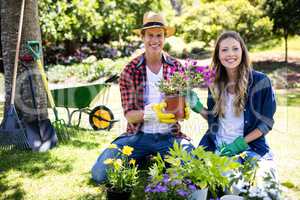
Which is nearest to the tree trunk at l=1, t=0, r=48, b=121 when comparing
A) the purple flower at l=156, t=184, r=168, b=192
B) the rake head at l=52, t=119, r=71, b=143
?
the rake head at l=52, t=119, r=71, b=143

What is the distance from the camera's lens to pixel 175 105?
2.74 metres

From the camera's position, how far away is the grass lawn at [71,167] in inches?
116

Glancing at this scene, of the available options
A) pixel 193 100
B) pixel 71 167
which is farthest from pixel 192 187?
pixel 71 167

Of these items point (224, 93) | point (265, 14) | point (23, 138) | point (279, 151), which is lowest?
point (279, 151)

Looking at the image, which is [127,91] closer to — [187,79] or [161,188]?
[187,79]

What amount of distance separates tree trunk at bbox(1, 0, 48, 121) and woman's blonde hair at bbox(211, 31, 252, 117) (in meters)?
2.23

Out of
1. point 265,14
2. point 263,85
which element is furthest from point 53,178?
point 265,14

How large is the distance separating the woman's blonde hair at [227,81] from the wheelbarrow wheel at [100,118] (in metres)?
2.41

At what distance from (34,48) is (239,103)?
2.46 metres

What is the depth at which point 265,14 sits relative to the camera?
A: 11.1 m

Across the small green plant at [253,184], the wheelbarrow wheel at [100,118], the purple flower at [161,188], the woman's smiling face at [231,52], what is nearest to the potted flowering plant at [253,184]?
the small green plant at [253,184]

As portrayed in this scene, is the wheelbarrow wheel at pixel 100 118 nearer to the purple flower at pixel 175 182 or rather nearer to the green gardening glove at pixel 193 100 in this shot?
the green gardening glove at pixel 193 100

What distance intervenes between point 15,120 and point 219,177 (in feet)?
7.35

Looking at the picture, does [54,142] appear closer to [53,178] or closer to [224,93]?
[53,178]
